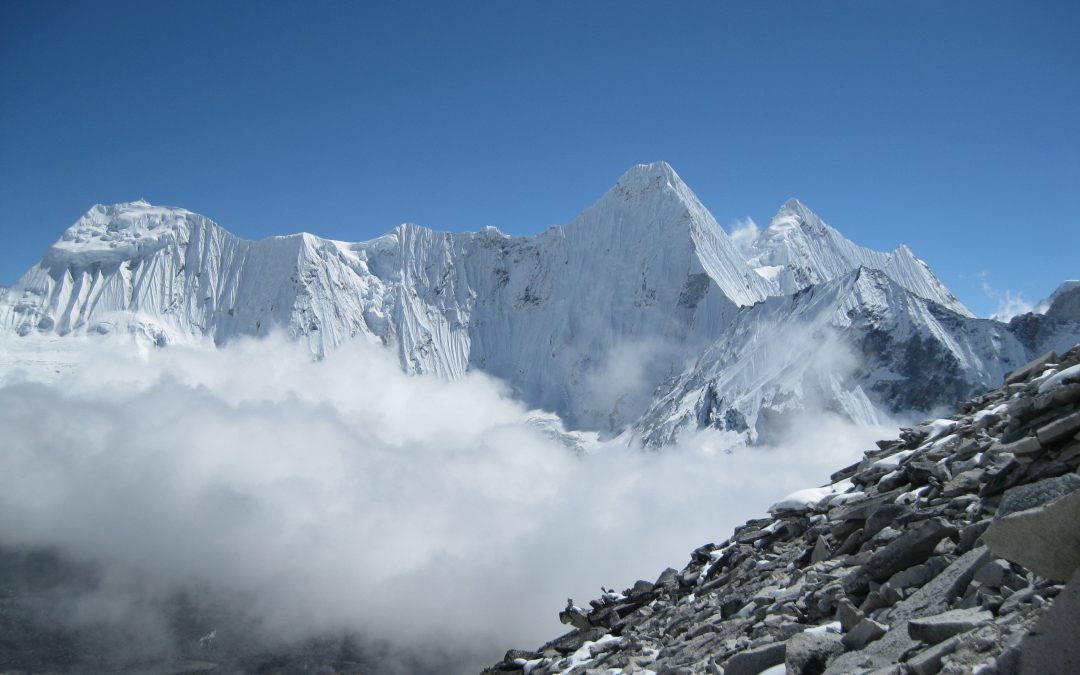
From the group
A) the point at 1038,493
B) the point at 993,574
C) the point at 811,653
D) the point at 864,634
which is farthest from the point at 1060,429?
the point at 811,653

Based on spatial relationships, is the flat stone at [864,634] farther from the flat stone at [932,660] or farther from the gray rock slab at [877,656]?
the flat stone at [932,660]

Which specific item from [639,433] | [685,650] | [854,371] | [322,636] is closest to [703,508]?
[639,433]

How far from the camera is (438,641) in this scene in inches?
7283

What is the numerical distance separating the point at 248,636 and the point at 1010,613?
193 metres

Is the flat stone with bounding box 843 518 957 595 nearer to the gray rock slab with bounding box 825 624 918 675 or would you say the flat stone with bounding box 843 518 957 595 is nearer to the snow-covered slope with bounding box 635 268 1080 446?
the gray rock slab with bounding box 825 624 918 675

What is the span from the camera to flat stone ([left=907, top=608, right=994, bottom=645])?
6.77 meters

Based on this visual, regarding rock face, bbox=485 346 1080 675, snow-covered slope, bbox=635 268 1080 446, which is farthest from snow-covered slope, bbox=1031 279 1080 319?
rock face, bbox=485 346 1080 675

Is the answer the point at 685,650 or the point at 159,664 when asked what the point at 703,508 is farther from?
the point at 685,650

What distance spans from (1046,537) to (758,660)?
376 centimetres

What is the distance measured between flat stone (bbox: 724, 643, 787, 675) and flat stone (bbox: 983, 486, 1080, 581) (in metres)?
3.11

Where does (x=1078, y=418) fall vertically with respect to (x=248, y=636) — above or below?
below

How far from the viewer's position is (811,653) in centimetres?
834

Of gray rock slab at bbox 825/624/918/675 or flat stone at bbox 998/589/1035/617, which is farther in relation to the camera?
gray rock slab at bbox 825/624/918/675

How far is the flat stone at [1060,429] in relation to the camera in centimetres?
1063
